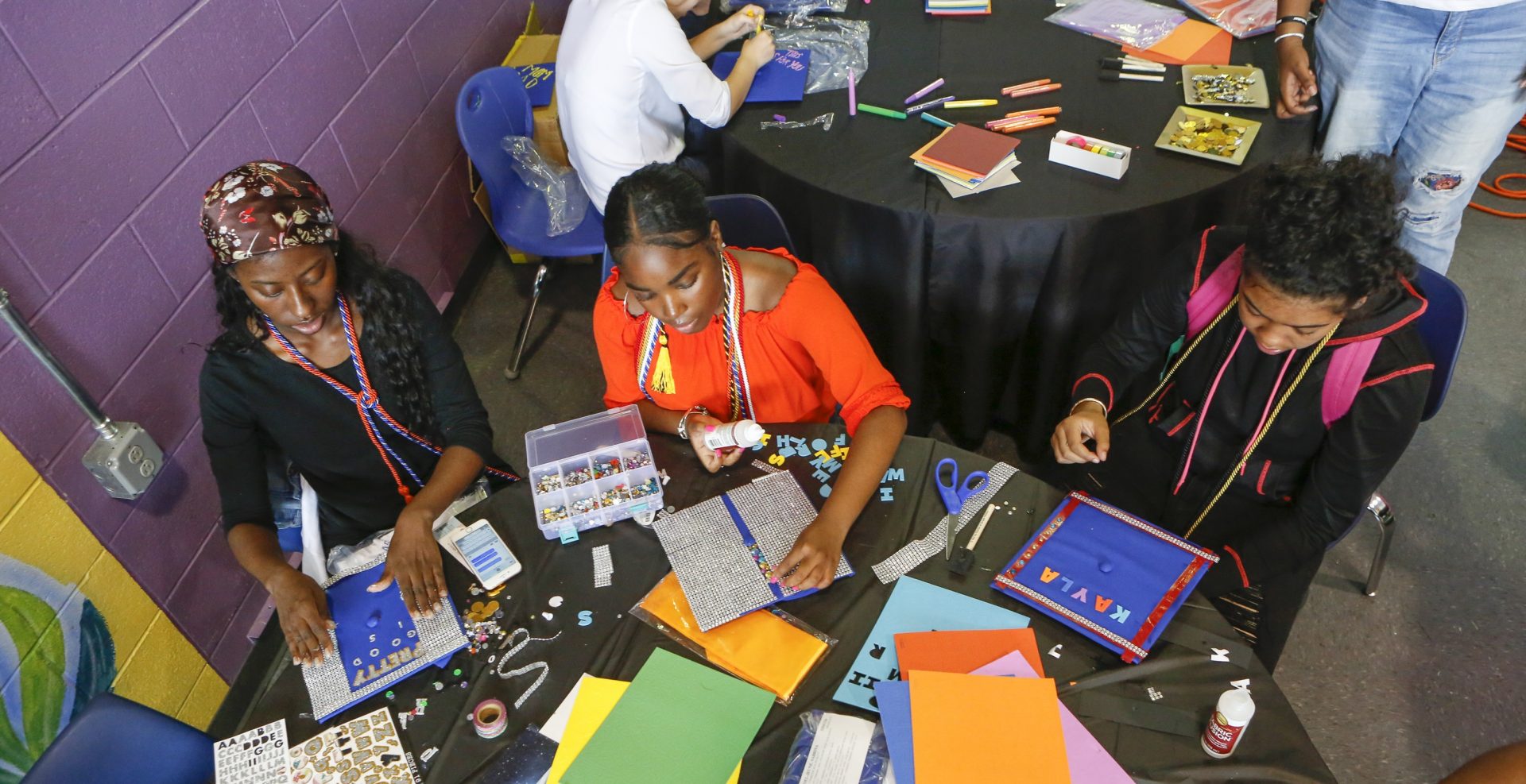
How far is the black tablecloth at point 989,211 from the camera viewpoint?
2139 mm

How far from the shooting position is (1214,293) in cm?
168

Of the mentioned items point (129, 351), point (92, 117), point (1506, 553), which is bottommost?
point (1506, 553)

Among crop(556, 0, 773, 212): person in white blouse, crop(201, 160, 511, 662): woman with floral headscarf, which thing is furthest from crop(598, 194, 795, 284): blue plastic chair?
crop(556, 0, 773, 212): person in white blouse

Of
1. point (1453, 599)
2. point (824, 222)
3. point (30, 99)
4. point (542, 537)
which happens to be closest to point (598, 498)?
point (542, 537)

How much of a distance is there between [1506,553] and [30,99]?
11.6 ft

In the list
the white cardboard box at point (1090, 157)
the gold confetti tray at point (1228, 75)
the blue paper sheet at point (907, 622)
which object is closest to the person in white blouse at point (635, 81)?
the white cardboard box at point (1090, 157)

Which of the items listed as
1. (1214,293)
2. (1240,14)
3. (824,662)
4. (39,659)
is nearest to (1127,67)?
(1240,14)

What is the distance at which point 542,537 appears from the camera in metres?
Answer: 1.52

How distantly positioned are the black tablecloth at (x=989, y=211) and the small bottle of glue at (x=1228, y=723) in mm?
1240

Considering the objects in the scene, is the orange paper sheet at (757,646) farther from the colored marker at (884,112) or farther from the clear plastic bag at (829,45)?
the clear plastic bag at (829,45)

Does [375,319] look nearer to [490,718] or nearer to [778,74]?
[490,718]

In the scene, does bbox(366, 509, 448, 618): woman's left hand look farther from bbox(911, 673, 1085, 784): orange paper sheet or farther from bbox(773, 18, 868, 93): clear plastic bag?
bbox(773, 18, 868, 93): clear plastic bag

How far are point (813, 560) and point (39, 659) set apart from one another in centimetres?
154

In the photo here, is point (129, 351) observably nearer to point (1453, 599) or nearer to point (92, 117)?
point (92, 117)
